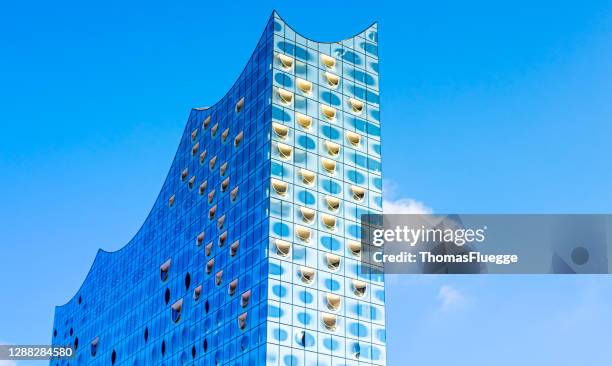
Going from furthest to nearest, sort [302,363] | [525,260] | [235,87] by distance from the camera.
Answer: [235,87], [302,363], [525,260]

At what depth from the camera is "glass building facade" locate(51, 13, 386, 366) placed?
62375mm

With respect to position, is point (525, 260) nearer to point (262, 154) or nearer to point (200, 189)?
point (262, 154)

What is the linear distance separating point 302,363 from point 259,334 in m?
3.32

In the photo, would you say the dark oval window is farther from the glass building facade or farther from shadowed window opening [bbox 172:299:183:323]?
shadowed window opening [bbox 172:299:183:323]

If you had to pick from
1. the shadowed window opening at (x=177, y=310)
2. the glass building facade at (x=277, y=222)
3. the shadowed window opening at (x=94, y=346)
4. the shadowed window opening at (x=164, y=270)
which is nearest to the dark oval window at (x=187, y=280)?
the glass building facade at (x=277, y=222)

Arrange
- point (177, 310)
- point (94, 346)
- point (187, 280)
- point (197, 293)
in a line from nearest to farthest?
point (197, 293) → point (187, 280) → point (177, 310) → point (94, 346)

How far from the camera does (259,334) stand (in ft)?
198

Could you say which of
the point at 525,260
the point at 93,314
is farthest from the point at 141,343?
the point at 525,260

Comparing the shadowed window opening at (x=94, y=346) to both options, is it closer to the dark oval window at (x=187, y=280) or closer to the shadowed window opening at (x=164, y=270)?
the shadowed window opening at (x=164, y=270)

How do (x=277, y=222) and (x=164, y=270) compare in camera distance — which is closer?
(x=277, y=222)

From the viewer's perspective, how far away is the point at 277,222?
63.8 meters

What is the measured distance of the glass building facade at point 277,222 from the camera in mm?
62375

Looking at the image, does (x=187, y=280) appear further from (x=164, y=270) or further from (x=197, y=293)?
(x=164, y=270)

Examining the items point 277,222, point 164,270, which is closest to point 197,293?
point 164,270
